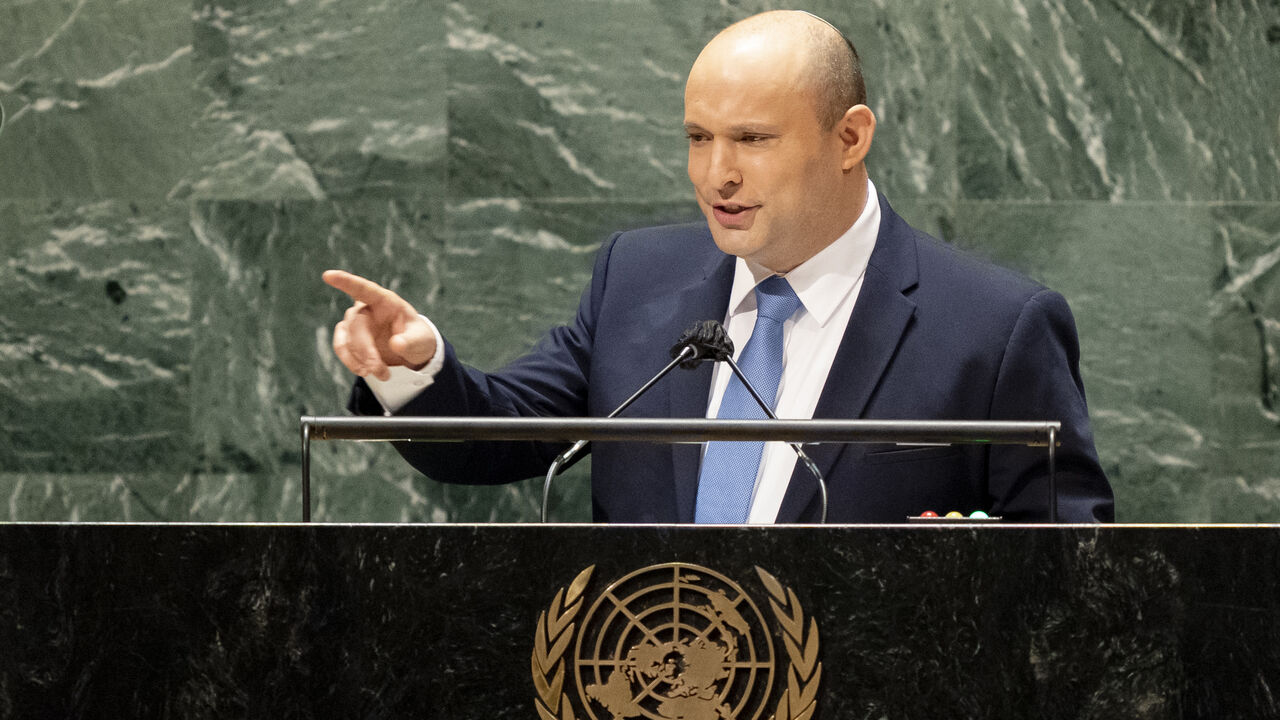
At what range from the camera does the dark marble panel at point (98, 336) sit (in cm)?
384

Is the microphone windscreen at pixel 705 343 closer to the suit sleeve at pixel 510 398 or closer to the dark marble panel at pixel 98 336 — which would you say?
the suit sleeve at pixel 510 398

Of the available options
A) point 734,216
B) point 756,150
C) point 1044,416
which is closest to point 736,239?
point 734,216

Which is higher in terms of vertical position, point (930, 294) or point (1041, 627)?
point (1041, 627)

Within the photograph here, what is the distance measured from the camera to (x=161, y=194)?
12.7ft

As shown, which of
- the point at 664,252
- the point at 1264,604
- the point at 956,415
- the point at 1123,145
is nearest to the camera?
the point at 1264,604

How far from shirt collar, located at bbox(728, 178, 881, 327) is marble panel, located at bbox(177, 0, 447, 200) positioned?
5.06ft

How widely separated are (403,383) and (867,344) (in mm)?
835

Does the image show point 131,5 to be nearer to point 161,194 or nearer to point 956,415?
point 161,194

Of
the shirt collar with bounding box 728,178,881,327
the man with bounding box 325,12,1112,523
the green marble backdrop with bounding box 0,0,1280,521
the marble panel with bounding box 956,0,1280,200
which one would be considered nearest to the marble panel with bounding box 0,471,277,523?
the green marble backdrop with bounding box 0,0,1280,521

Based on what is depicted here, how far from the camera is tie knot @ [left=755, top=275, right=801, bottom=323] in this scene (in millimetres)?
2420

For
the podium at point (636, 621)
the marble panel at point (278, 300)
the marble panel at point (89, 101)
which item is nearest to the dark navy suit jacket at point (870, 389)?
the podium at point (636, 621)

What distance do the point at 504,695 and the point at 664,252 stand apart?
1427 mm

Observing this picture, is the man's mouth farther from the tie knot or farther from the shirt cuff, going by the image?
the shirt cuff

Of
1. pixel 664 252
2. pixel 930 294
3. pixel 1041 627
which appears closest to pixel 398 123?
pixel 664 252
